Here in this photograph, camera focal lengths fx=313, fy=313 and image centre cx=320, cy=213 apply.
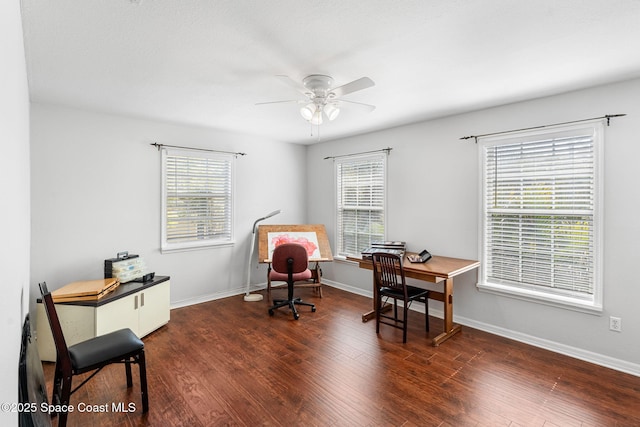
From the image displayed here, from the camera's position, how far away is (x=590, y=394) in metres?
2.41

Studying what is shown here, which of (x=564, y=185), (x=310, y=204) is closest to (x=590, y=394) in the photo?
(x=564, y=185)

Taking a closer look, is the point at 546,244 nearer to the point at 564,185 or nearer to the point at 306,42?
the point at 564,185

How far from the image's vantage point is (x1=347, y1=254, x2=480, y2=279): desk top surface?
3213 millimetres

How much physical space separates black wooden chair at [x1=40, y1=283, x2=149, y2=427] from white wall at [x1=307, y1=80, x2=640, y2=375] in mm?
3379

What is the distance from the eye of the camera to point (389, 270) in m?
3.46

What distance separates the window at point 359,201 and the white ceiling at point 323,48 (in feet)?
5.17

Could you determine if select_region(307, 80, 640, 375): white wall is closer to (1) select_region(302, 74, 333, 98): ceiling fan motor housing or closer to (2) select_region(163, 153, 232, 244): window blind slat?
(2) select_region(163, 153, 232, 244): window blind slat

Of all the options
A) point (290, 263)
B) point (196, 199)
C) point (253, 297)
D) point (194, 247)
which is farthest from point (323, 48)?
point (253, 297)

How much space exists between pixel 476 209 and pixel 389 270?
4.21 ft

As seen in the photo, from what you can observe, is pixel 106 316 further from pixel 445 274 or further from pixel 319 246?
pixel 445 274

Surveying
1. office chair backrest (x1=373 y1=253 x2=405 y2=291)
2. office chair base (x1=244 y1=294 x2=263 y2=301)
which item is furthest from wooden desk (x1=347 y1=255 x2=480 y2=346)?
office chair base (x1=244 y1=294 x2=263 y2=301)

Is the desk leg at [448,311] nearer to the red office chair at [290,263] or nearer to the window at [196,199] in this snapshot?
the red office chair at [290,263]

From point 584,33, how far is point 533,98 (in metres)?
1.32

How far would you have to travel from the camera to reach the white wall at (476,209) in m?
2.73
